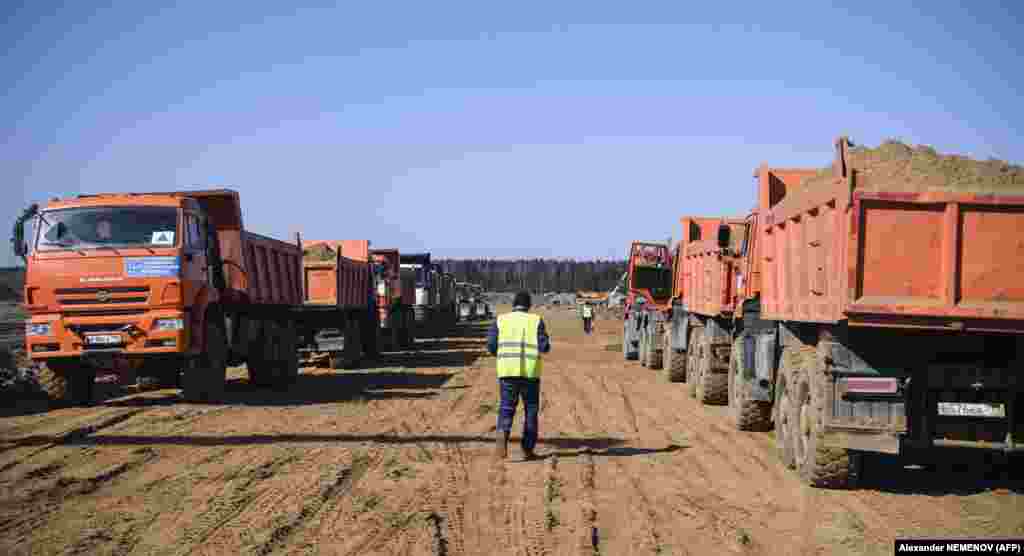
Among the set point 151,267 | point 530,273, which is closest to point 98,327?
point 151,267

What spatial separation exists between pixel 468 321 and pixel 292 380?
45.5 m

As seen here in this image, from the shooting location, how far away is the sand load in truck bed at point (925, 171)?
7.42 meters

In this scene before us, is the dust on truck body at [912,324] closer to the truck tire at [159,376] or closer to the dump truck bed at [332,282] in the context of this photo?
the truck tire at [159,376]

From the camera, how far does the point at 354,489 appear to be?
25.4ft

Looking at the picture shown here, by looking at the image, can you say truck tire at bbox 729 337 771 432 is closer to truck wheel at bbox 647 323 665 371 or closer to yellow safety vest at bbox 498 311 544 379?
yellow safety vest at bbox 498 311 544 379

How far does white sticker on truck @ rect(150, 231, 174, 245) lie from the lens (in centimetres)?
1284

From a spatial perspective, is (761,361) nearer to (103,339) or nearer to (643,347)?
(103,339)

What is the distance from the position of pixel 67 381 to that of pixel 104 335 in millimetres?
1352

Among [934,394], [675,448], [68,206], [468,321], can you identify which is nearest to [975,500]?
[934,394]

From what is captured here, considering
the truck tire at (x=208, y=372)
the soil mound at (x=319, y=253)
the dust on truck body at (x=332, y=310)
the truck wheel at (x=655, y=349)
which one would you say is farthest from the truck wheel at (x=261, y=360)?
the truck wheel at (x=655, y=349)

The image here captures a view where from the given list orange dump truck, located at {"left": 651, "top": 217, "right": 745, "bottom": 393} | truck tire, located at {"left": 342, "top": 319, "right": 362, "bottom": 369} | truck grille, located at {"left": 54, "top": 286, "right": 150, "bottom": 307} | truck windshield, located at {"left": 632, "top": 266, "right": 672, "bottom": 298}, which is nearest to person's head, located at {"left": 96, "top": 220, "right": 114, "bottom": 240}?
truck grille, located at {"left": 54, "top": 286, "right": 150, "bottom": 307}

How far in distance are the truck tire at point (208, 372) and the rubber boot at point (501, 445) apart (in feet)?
20.4

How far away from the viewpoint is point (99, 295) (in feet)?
40.9

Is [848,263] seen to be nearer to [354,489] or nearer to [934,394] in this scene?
[934,394]
